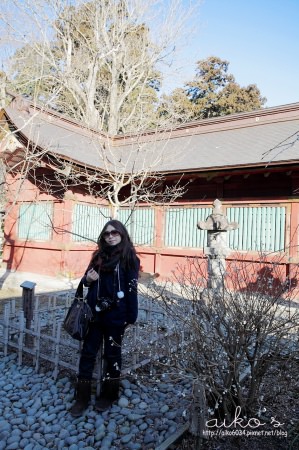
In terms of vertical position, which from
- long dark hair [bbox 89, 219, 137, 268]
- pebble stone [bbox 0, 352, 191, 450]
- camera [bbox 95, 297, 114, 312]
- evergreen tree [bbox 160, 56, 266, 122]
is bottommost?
pebble stone [bbox 0, 352, 191, 450]

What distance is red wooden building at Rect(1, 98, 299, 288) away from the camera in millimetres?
8164

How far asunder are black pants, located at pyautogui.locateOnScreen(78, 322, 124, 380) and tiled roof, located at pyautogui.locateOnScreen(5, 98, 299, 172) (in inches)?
221

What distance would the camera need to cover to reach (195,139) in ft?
40.8

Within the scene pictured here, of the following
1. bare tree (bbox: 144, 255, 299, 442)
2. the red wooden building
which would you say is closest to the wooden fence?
bare tree (bbox: 144, 255, 299, 442)

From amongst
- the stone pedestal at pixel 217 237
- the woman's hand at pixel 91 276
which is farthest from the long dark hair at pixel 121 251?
the stone pedestal at pixel 217 237

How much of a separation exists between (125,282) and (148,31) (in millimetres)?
20692

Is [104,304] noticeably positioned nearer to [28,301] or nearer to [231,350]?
[231,350]

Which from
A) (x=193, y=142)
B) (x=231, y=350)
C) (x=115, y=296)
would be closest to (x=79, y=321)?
(x=115, y=296)

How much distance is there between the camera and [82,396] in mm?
2932

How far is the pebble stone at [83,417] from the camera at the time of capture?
8.39ft

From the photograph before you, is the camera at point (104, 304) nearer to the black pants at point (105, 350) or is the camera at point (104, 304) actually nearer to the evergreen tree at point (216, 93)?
the black pants at point (105, 350)

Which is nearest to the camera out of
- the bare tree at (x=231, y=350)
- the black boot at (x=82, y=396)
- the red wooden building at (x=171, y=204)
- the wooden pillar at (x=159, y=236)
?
the bare tree at (x=231, y=350)

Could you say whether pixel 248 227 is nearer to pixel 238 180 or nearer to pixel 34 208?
pixel 238 180

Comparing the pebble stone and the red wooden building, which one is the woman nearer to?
the pebble stone
